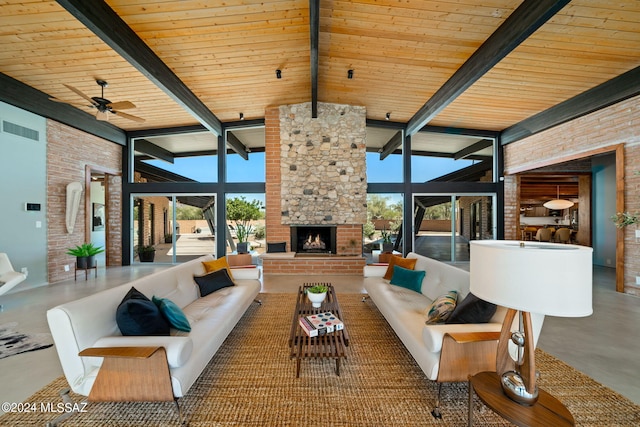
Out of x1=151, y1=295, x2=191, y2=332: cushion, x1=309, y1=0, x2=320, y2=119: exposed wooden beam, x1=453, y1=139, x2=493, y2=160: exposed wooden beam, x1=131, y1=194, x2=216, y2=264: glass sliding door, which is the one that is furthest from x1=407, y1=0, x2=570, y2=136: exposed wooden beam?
x1=131, y1=194, x2=216, y2=264: glass sliding door

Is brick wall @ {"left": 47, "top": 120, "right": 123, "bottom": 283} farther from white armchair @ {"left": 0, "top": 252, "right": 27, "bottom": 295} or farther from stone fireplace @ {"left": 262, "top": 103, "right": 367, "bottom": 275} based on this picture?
stone fireplace @ {"left": 262, "top": 103, "right": 367, "bottom": 275}

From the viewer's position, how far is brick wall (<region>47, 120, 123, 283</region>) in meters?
5.30

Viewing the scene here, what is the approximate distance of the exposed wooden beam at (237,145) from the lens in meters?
7.45

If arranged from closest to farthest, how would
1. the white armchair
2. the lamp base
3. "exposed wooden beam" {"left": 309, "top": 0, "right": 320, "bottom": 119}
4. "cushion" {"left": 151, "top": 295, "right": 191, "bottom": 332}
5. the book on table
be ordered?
1. the lamp base
2. "cushion" {"left": 151, "top": 295, "right": 191, "bottom": 332}
3. the book on table
4. "exposed wooden beam" {"left": 309, "top": 0, "right": 320, "bottom": 119}
5. the white armchair

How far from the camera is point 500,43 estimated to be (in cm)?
340

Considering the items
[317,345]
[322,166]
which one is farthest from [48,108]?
[317,345]

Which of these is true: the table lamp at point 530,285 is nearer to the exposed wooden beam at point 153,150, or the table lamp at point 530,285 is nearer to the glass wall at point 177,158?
the glass wall at point 177,158

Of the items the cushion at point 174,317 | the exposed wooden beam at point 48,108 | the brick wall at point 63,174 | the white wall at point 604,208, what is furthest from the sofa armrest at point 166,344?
the white wall at point 604,208

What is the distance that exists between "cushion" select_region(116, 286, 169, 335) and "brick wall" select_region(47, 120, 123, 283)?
5.12 metres

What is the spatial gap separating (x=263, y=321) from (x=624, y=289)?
5.99 m

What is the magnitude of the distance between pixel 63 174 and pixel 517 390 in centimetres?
795

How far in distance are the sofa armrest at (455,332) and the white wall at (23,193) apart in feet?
21.9

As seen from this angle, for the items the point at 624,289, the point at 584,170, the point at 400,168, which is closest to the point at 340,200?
the point at 400,168

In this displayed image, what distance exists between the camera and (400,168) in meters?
7.38
